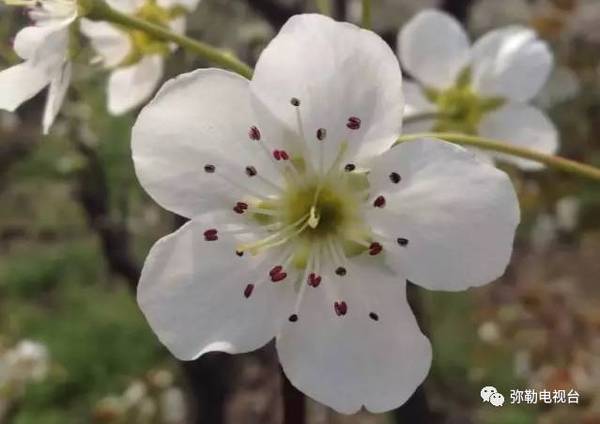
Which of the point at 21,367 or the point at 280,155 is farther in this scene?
the point at 21,367

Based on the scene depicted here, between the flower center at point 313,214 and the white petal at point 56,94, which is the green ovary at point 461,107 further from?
the white petal at point 56,94

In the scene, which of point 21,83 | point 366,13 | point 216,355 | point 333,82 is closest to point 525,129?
point 366,13

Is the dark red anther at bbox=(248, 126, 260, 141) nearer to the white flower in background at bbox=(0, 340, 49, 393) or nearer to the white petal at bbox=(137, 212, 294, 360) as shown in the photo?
the white petal at bbox=(137, 212, 294, 360)

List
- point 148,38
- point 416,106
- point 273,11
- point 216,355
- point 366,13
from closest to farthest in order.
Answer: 1. point 366,13
2. point 148,38
3. point 416,106
4. point 273,11
5. point 216,355

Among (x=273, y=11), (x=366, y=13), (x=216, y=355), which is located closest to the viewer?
(x=366, y=13)

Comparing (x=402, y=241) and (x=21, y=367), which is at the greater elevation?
(x=402, y=241)

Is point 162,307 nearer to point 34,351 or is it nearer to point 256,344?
point 256,344

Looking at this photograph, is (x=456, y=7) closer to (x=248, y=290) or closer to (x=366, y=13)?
(x=366, y=13)

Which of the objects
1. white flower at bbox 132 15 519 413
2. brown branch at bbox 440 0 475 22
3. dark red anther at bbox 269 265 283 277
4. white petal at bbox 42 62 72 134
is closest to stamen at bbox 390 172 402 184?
white flower at bbox 132 15 519 413
